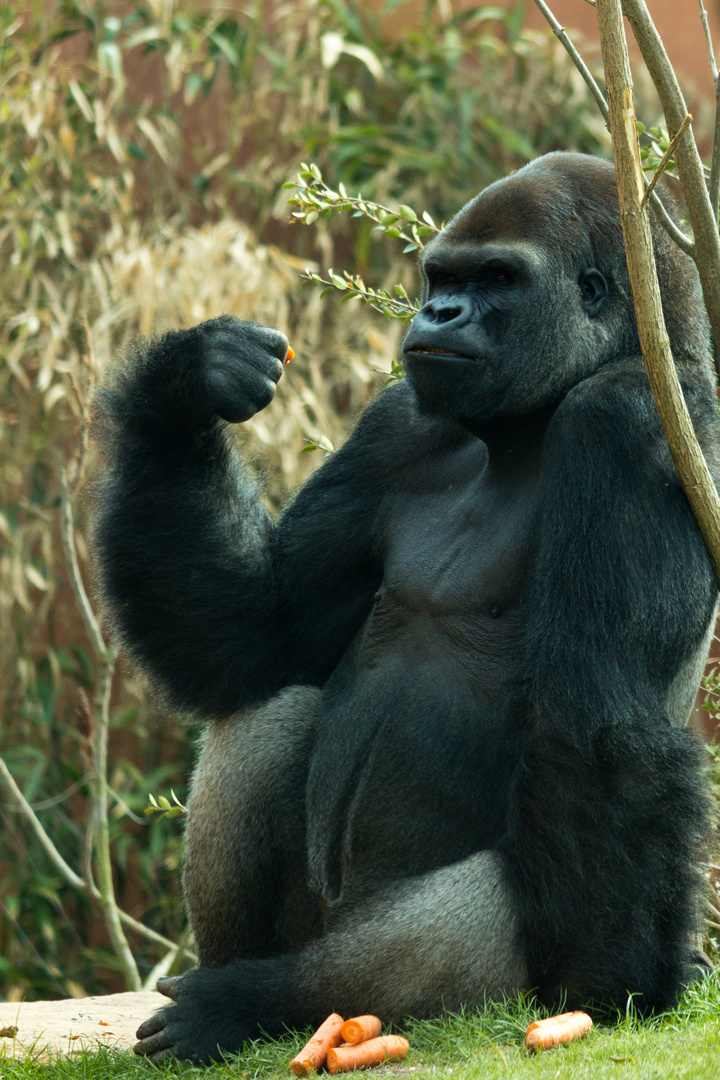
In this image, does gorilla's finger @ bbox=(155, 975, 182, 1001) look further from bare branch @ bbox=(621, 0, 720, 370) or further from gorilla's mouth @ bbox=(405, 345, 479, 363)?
bare branch @ bbox=(621, 0, 720, 370)

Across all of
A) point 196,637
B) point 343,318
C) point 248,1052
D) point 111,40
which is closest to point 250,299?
point 343,318

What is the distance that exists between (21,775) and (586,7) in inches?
187

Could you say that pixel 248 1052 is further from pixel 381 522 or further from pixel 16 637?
pixel 16 637

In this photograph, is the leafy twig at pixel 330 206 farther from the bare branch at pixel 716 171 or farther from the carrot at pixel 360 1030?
the carrot at pixel 360 1030

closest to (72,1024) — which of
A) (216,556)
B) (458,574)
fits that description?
(216,556)

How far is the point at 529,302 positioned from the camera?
2.89 metres

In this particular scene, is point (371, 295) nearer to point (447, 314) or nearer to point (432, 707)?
point (447, 314)

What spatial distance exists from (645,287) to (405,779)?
111 centimetres

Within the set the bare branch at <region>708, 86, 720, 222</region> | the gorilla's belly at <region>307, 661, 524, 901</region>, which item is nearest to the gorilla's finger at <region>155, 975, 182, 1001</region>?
the gorilla's belly at <region>307, 661, 524, 901</region>

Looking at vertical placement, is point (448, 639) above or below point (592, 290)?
below

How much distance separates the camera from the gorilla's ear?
9.72 feet

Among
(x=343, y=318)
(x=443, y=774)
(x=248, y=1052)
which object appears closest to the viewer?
(x=248, y=1052)

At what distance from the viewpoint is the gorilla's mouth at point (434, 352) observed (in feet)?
9.36

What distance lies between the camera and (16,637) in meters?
6.34
